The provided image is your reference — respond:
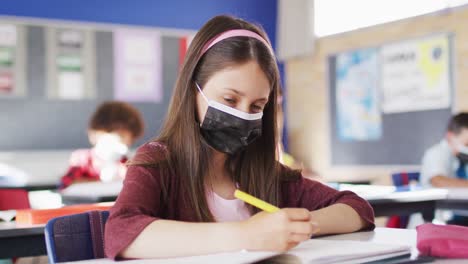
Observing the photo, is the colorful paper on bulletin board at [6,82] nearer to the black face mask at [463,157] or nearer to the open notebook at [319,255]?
the black face mask at [463,157]

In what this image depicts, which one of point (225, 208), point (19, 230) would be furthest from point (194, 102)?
point (19, 230)

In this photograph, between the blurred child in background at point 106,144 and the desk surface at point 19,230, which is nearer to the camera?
the desk surface at point 19,230

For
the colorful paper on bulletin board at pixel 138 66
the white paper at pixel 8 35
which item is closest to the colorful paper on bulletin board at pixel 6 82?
the white paper at pixel 8 35

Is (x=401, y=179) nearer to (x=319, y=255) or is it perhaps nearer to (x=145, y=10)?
(x=319, y=255)

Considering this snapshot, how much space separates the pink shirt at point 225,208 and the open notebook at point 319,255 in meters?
0.37

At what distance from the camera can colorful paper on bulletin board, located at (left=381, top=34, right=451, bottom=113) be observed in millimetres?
4763

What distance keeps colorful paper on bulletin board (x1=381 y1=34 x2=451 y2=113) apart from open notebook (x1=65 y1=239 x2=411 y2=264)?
3.99 metres

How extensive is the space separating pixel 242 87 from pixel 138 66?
4.54 meters

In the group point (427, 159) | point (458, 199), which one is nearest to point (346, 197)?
point (458, 199)

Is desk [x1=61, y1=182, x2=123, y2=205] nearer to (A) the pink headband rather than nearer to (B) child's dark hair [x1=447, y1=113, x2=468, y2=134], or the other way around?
(A) the pink headband

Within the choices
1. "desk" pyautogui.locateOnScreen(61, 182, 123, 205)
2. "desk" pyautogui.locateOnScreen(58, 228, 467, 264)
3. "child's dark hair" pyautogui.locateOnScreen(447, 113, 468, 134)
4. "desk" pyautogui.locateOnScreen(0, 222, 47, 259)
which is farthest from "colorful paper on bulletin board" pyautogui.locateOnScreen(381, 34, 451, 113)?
"desk" pyautogui.locateOnScreen(0, 222, 47, 259)

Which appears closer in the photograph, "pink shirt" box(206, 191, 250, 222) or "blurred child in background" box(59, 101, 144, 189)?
"pink shirt" box(206, 191, 250, 222)

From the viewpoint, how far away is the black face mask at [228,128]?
131 centimetres

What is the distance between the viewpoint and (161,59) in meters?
5.78
